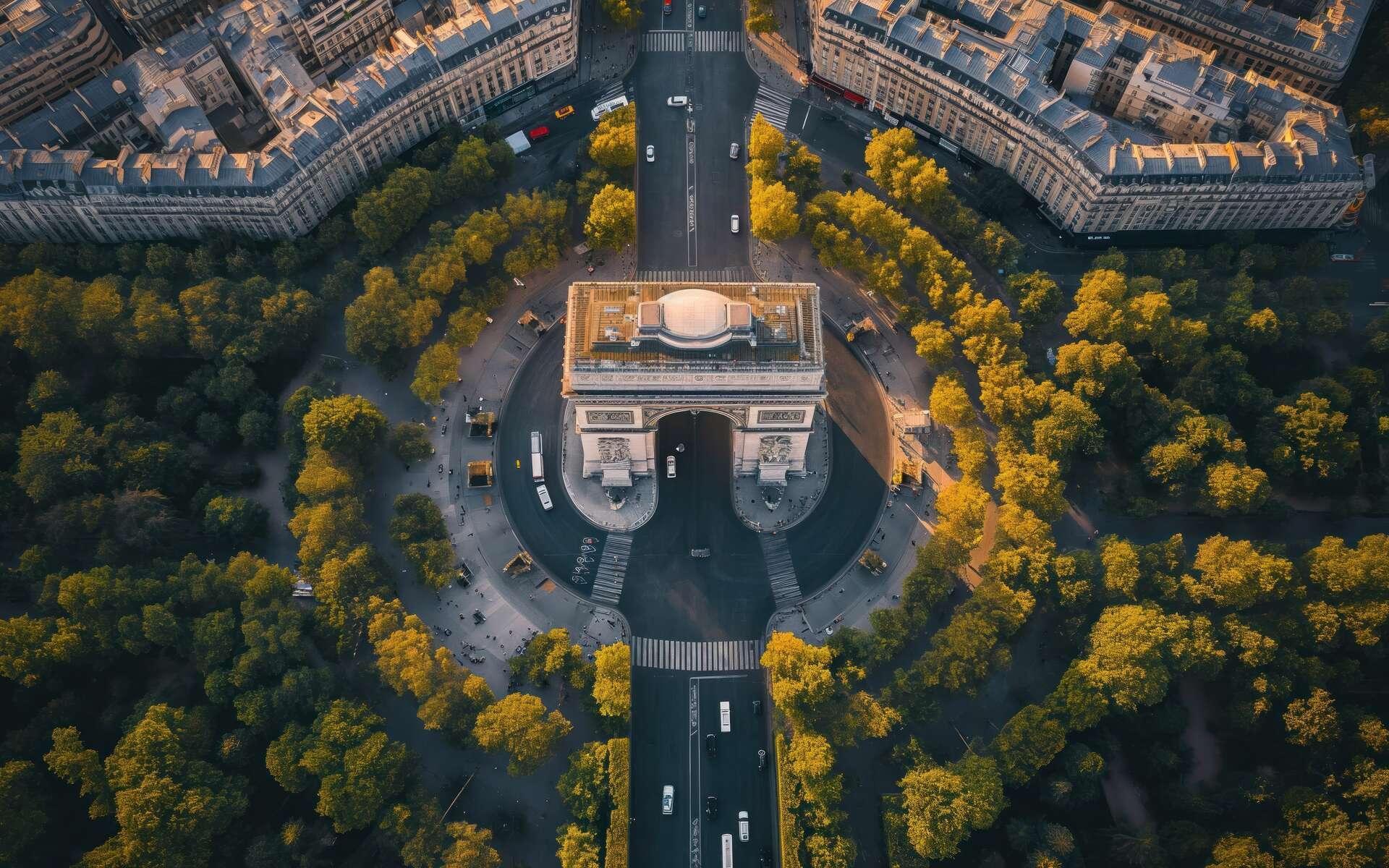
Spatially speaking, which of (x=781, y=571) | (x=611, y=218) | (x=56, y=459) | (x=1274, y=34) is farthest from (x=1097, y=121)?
(x=56, y=459)

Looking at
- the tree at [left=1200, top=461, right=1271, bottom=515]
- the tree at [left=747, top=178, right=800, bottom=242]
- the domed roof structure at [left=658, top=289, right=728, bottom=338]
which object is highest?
the domed roof structure at [left=658, top=289, right=728, bottom=338]

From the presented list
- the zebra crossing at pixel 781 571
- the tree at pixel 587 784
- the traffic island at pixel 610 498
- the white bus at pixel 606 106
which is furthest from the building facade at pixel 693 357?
the white bus at pixel 606 106

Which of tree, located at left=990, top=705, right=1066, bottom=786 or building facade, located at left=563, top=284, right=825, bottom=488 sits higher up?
building facade, located at left=563, top=284, right=825, bottom=488

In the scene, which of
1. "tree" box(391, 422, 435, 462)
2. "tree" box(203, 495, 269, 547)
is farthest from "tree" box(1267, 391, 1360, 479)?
"tree" box(203, 495, 269, 547)

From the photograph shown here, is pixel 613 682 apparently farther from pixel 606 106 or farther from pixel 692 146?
pixel 606 106

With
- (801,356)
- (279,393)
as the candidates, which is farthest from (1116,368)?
(279,393)

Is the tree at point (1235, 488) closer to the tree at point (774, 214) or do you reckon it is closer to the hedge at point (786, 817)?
the hedge at point (786, 817)

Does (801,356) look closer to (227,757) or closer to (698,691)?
(698,691)

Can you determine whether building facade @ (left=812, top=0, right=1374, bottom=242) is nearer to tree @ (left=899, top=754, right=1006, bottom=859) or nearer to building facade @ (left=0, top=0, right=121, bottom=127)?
tree @ (left=899, top=754, right=1006, bottom=859)
